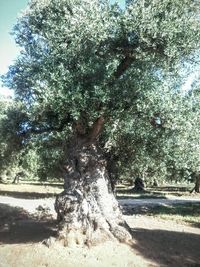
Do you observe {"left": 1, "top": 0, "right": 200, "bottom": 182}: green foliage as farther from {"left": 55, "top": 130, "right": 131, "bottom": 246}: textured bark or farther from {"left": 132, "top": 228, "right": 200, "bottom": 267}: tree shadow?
{"left": 132, "top": 228, "right": 200, "bottom": 267}: tree shadow

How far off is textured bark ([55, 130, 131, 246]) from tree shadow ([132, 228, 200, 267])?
3.40ft

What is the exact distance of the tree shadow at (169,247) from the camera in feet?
52.7

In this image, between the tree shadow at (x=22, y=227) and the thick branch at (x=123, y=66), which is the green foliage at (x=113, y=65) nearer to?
the thick branch at (x=123, y=66)

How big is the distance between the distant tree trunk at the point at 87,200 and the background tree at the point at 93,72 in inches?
1.7

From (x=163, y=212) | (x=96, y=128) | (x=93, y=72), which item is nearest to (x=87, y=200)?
(x=96, y=128)

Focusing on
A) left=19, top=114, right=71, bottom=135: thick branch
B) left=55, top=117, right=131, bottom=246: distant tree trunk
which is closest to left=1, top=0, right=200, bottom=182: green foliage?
left=19, top=114, right=71, bottom=135: thick branch

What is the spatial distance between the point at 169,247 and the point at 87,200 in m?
4.24

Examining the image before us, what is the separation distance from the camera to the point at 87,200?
17891 mm

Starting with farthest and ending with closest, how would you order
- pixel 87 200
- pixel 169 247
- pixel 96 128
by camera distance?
1. pixel 96 128
2. pixel 87 200
3. pixel 169 247

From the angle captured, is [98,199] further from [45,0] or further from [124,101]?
[45,0]

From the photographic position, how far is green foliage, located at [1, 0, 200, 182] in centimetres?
1581

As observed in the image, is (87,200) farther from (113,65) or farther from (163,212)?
(163,212)

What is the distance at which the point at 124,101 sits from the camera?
54.0ft

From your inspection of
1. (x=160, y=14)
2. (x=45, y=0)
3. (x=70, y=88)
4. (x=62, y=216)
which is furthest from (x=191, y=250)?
(x=45, y=0)
